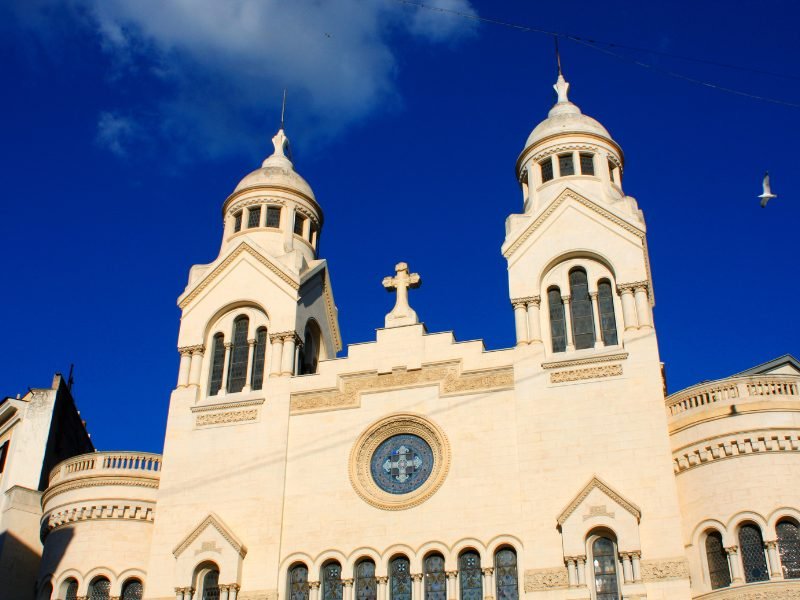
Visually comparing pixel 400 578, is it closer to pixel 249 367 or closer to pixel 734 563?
pixel 734 563

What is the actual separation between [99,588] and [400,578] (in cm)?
900

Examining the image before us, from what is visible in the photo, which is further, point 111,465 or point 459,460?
point 111,465

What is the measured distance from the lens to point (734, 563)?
24.0 metres

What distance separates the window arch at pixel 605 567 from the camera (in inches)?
952

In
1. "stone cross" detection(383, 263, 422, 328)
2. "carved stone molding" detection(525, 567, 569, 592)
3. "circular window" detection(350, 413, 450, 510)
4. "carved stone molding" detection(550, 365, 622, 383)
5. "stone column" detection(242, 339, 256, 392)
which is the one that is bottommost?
"carved stone molding" detection(525, 567, 569, 592)

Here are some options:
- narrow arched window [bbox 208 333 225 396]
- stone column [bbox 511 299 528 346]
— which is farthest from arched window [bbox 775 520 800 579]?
narrow arched window [bbox 208 333 225 396]

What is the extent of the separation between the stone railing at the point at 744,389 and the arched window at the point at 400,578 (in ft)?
27.5

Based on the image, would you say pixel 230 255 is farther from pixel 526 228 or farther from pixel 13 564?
pixel 13 564

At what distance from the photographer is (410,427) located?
92.9ft

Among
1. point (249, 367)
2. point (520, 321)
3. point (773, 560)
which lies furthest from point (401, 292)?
point (773, 560)

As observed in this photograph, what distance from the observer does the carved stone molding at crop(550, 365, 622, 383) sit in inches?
1072

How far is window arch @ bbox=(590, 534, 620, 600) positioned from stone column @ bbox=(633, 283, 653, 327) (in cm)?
632

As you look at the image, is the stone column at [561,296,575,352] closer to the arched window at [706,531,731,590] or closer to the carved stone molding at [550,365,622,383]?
the carved stone molding at [550,365,622,383]

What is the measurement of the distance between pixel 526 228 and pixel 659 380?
677cm
